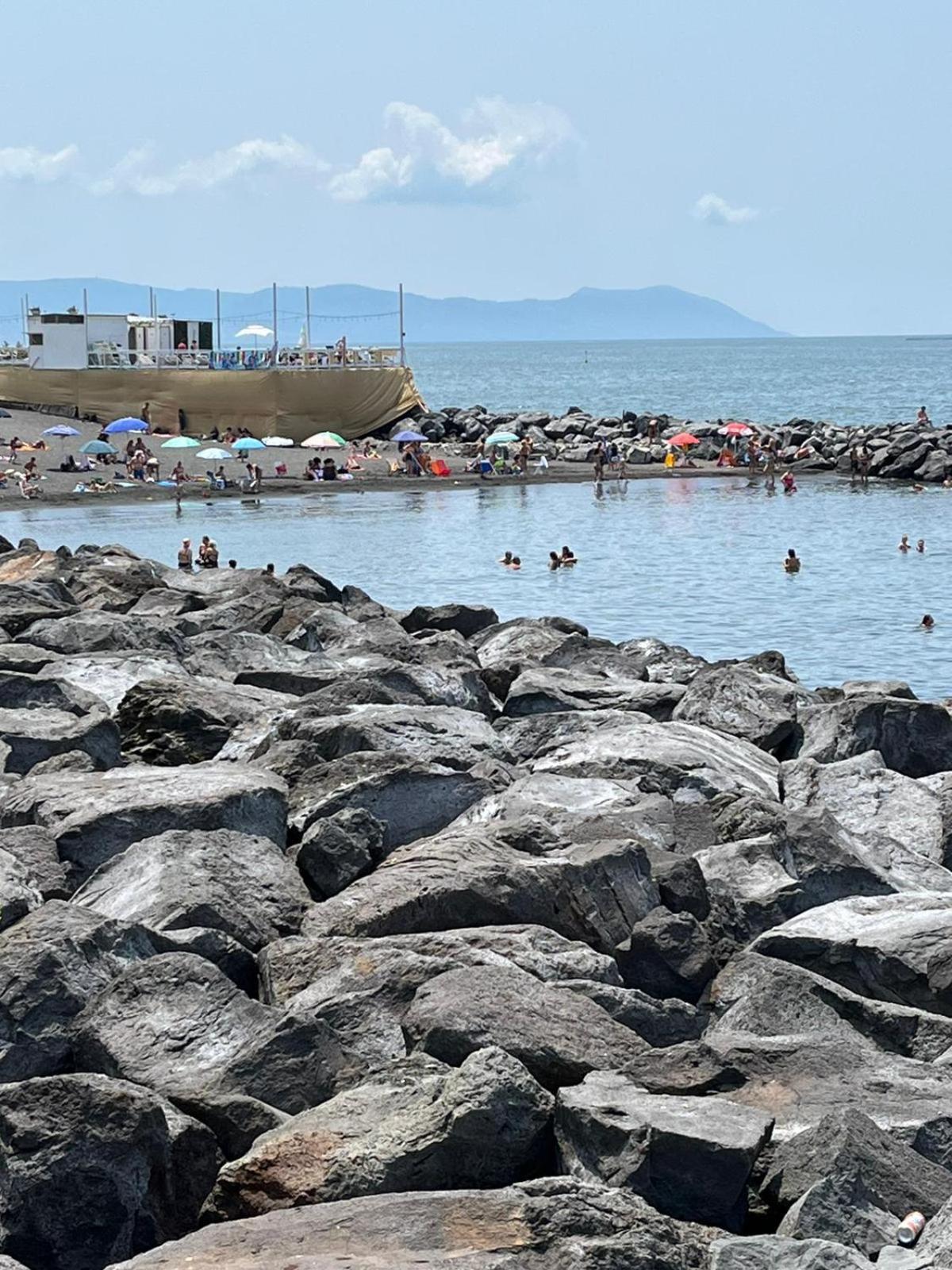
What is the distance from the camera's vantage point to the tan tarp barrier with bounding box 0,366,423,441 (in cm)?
6300

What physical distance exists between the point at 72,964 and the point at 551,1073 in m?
2.21

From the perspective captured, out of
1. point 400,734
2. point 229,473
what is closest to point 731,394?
point 229,473

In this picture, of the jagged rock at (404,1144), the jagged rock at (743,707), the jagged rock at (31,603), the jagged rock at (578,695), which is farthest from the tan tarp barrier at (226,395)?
the jagged rock at (404,1144)

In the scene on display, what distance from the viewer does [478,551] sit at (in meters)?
42.9

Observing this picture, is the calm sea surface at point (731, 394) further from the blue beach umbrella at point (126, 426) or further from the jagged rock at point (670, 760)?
the jagged rock at point (670, 760)

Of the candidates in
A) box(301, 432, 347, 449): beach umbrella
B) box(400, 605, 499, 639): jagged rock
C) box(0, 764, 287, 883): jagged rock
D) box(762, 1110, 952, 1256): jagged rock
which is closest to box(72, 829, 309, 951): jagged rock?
box(0, 764, 287, 883): jagged rock

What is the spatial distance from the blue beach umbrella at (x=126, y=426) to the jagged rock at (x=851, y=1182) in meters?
53.6

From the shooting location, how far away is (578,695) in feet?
53.4

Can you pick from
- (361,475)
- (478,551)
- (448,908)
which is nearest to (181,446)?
(361,475)

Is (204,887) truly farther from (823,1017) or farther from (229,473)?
(229,473)

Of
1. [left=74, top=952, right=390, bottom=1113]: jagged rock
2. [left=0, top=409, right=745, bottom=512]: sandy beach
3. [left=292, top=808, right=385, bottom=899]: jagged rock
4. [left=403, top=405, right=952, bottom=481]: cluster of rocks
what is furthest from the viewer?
[left=403, top=405, right=952, bottom=481]: cluster of rocks

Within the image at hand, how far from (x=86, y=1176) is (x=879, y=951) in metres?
4.23

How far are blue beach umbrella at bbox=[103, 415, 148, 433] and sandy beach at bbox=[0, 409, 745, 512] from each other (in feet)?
2.33

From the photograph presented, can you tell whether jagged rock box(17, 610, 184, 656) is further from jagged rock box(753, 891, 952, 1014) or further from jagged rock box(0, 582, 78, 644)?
jagged rock box(753, 891, 952, 1014)
